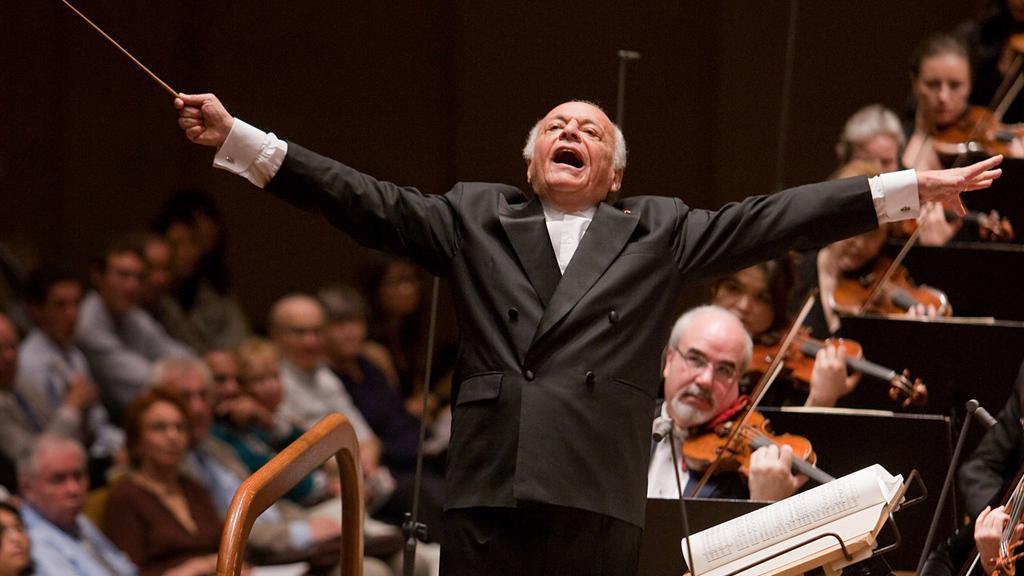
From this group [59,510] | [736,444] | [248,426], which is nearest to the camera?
[736,444]

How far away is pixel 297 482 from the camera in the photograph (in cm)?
251

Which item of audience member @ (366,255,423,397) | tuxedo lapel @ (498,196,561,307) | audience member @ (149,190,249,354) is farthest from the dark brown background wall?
tuxedo lapel @ (498,196,561,307)

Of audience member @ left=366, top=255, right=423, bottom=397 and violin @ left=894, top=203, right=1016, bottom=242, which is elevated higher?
violin @ left=894, top=203, right=1016, bottom=242

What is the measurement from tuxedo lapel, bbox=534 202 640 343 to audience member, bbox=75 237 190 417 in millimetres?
2658

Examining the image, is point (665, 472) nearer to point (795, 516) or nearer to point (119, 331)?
point (795, 516)

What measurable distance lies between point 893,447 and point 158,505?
2.06 meters

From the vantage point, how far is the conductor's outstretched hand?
2.65 m

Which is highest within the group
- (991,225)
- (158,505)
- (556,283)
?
(556,283)

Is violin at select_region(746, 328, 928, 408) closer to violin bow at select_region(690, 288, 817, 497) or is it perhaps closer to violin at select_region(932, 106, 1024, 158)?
violin bow at select_region(690, 288, 817, 497)

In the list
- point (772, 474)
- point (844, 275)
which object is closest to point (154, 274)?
point (844, 275)

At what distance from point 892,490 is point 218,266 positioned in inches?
140

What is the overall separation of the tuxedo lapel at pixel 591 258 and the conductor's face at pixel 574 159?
5cm

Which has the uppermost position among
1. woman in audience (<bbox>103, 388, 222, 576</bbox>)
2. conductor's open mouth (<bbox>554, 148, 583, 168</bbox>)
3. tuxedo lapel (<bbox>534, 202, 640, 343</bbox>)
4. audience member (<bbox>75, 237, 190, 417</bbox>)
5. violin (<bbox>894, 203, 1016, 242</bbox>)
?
conductor's open mouth (<bbox>554, 148, 583, 168</bbox>)

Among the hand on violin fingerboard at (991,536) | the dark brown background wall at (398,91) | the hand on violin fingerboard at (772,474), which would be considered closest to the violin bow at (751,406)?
the hand on violin fingerboard at (772,474)
